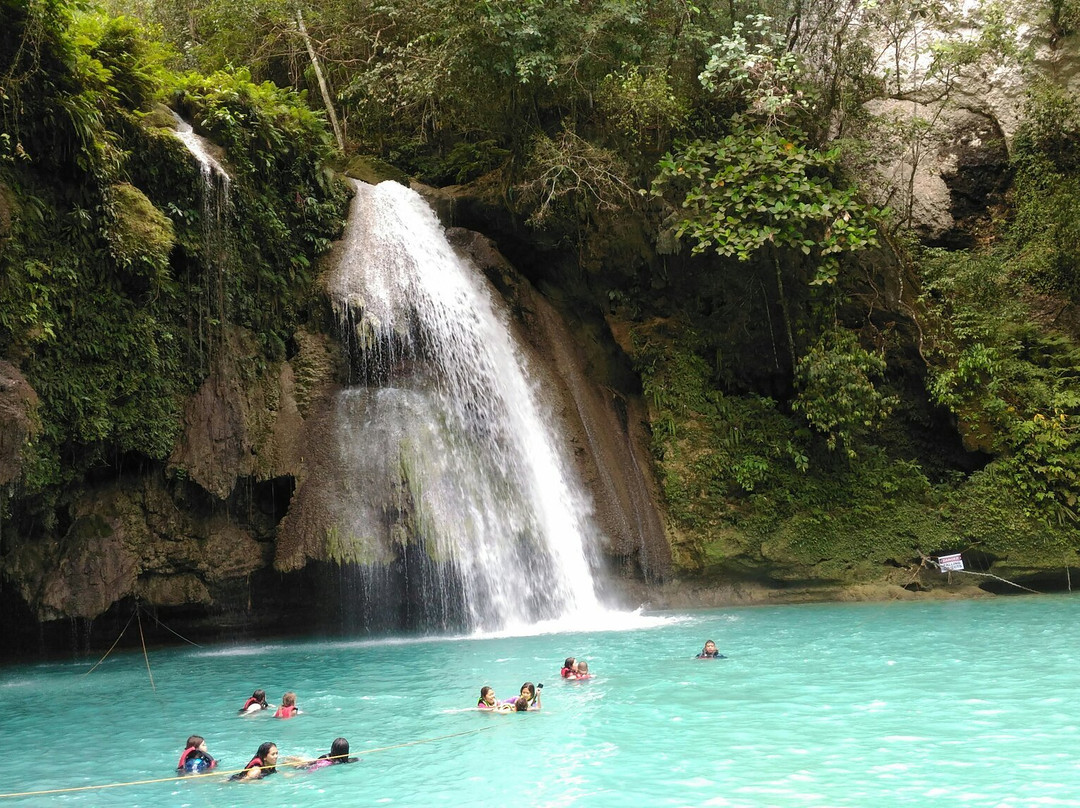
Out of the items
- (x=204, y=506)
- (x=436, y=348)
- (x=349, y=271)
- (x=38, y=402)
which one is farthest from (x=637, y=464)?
(x=38, y=402)

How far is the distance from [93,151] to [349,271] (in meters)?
4.31

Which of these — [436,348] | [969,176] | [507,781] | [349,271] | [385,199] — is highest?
[969,176]

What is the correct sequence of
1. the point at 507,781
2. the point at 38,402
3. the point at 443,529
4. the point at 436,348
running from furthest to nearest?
the point at 436,348 → the point at 443,529 → the point at 38,402 → the point at 507,781

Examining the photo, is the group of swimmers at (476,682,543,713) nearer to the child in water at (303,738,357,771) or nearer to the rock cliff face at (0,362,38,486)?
the child in water at (303,738,357,771)

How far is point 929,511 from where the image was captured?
51.3 feet

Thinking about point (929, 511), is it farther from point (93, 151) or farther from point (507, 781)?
point (93, 151)

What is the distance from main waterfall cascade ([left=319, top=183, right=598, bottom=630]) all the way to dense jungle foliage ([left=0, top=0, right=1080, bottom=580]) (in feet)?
4.23

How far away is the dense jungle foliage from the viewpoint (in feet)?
40.4

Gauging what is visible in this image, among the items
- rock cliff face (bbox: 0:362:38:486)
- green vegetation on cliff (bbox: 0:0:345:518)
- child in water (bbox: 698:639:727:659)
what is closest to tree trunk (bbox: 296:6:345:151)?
green vegetation on cliff (bbox: 0:0:345:518)

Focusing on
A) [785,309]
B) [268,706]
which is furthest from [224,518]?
[785,309]

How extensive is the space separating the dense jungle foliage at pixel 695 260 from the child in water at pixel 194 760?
6.12 metres

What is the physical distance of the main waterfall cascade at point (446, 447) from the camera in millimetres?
12961

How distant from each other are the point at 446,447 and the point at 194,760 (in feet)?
24.2

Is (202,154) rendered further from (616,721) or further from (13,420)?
(616,721)
